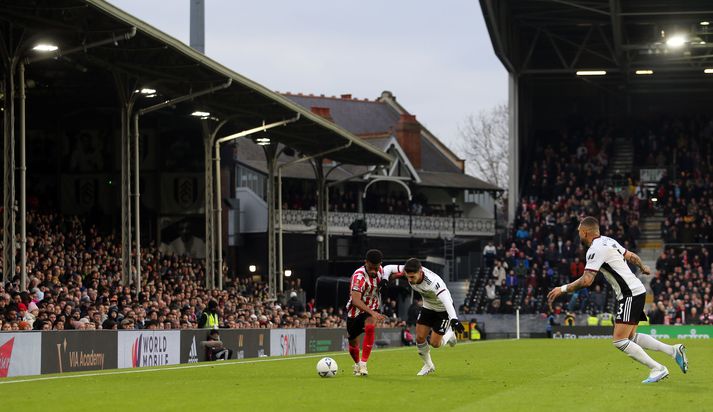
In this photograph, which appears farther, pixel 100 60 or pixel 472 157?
pixel 472 157

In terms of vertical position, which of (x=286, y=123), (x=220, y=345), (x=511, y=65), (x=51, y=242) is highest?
(x=511, y=65)

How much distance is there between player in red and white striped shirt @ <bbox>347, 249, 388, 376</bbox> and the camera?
1766cm

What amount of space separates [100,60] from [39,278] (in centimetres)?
588

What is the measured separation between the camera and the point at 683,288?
50875 mm

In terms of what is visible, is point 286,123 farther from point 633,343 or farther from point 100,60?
point 633,343

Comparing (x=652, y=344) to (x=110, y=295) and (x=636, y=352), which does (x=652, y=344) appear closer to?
(x=636, y=352)

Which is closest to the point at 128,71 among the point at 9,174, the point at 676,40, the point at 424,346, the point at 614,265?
the point at 9,174

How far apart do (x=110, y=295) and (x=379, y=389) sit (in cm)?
1762

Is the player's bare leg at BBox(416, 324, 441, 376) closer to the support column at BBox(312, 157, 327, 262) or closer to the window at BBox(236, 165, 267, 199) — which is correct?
the support column at BBox(312, 157, 327, 262)

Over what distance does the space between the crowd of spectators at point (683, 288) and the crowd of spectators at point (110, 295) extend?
10677 mm

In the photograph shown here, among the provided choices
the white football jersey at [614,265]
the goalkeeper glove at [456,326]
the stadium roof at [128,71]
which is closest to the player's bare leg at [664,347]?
the white football jersey at [614,265]

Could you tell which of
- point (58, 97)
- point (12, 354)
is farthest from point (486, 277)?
point (12, 354)

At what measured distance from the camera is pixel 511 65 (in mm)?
61812

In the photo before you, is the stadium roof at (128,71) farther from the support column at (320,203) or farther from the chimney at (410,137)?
the chimney at (410,137)
